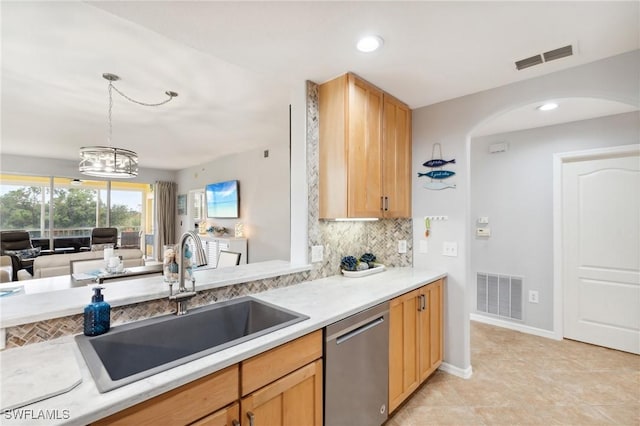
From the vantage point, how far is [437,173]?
2742 millimetres

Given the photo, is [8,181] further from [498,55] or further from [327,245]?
[498,55]

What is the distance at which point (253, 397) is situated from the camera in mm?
1179

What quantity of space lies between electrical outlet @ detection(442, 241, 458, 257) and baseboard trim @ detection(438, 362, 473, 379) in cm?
97

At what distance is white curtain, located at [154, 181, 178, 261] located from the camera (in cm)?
798

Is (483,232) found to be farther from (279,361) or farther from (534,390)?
(279,361)

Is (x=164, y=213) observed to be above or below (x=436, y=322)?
above

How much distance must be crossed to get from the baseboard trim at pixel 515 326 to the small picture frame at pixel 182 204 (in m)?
6.97

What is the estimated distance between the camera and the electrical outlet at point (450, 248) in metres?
2.64

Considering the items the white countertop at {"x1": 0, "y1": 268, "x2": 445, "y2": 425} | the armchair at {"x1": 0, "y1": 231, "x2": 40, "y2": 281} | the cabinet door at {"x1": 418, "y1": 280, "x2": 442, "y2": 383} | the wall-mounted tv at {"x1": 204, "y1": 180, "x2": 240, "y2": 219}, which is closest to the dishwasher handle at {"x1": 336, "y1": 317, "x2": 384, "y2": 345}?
the white countertop at {"x1": 0, "y1": 268, "x2": 445, "y2": 425}

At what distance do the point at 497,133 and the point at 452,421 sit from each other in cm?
322

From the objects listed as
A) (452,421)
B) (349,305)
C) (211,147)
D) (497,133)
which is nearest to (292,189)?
(349,305)

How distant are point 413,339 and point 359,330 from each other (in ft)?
2.42

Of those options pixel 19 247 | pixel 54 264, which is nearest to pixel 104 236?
pixel 19 247

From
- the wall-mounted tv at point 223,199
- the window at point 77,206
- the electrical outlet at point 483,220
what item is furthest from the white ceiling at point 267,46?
the window at point 77,206
